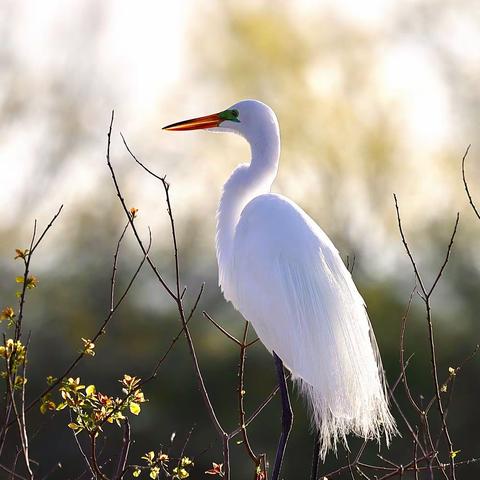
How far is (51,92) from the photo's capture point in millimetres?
12148

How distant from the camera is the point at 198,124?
405cm

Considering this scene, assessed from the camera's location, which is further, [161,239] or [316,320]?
[161,239]

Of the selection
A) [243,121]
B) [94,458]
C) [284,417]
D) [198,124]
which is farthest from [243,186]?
[94,458]

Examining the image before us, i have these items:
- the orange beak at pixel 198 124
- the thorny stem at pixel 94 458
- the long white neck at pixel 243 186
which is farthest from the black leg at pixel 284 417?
the thorny stem at pixel 94 458

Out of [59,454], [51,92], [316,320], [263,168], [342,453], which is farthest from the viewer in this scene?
[51,92]

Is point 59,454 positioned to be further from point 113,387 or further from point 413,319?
point 413,319

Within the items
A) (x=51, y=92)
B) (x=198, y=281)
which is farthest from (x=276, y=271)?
(x=51, y=92)

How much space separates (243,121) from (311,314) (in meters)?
0.76

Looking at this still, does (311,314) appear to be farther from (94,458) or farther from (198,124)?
(94,458)

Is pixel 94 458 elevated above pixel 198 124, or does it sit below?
below

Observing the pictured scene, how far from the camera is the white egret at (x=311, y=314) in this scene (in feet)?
11.4

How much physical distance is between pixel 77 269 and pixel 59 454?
76.3 inches

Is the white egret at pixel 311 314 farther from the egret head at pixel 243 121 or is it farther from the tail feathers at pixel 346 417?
the egret head at pixel 243 121

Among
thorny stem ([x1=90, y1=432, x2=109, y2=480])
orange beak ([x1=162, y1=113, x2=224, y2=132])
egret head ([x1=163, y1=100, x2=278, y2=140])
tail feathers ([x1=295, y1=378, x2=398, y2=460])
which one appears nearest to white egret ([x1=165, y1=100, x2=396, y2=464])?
tail feathers ([x1=295, y1=378, x2=398, y2=460])
